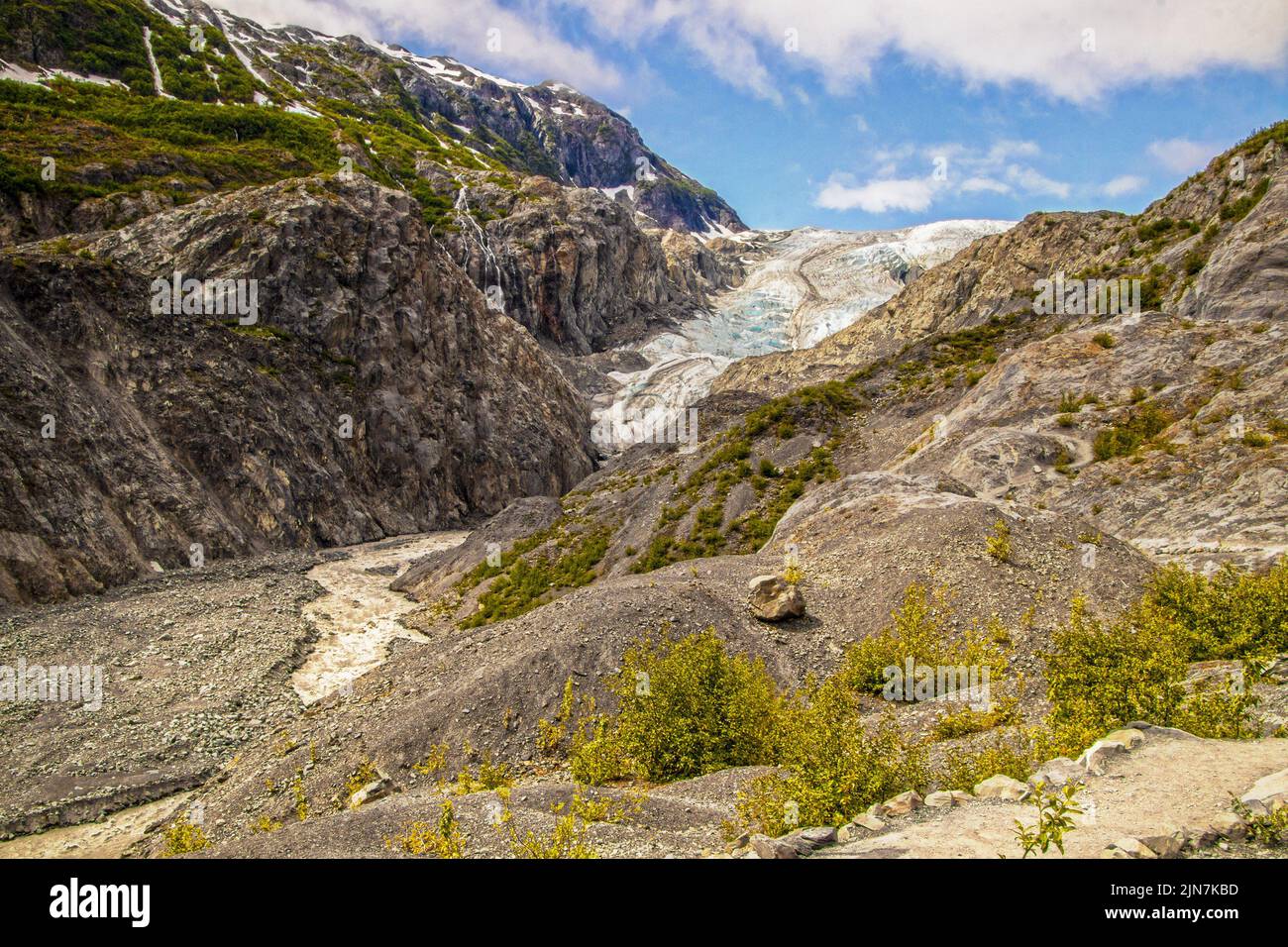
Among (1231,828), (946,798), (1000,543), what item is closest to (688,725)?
(946,798)

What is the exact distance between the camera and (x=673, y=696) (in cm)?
1315

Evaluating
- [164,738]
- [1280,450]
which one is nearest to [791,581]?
[1280,450]

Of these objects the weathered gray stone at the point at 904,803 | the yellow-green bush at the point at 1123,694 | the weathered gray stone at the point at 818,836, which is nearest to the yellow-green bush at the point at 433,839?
the weathered gray stone at the point at 818,836

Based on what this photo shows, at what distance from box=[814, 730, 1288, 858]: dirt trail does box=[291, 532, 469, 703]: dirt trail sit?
1985cm

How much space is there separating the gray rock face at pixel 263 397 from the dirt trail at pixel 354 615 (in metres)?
5.19

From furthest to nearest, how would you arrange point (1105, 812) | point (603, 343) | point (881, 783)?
1. point (603, 343)
2. point (881, 783)
3. point (1105, 812)

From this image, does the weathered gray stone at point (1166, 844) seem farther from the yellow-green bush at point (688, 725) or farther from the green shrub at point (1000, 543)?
the green shrub at point (1000, 543)

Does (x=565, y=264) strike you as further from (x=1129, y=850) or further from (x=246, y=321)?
Answer: (x=1129, y=850)

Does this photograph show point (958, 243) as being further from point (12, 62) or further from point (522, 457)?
point (12, 62)

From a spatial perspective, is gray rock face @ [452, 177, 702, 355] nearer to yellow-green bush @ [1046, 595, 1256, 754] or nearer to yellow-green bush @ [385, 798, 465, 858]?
yellow-green bush @ [385, 798, 465, 858]

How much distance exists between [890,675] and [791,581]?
16.1 feet

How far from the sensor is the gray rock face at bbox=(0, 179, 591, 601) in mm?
31469

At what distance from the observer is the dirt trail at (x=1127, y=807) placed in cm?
669

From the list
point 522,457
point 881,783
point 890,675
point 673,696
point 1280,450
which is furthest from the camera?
point 522,457
